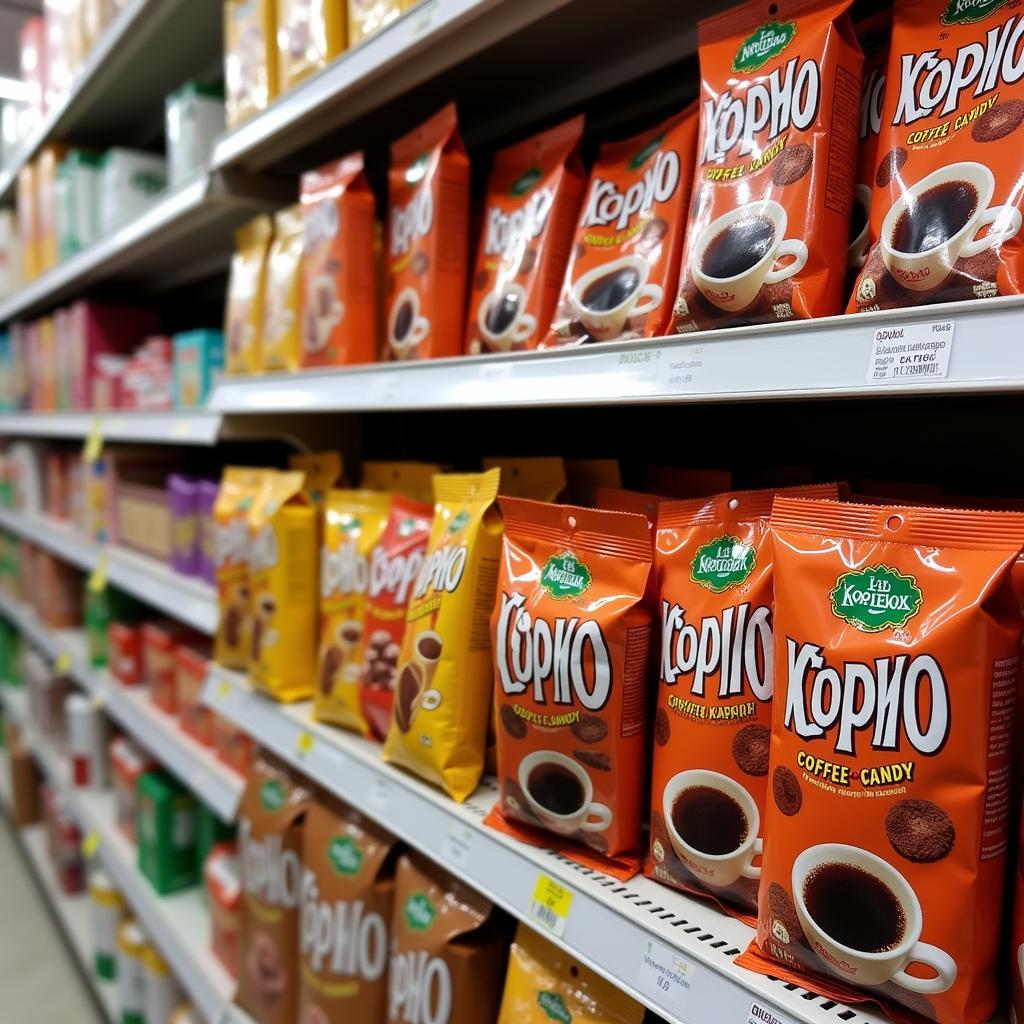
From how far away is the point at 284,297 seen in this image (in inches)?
49.8

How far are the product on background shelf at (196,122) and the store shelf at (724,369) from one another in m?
0.97

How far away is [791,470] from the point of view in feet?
2.79

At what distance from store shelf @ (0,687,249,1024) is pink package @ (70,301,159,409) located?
1.18 meters

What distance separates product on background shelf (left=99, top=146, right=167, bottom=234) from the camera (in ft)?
6.87

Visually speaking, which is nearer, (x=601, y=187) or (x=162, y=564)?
(x=601, y=187)

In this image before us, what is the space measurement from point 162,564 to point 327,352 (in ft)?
3.26

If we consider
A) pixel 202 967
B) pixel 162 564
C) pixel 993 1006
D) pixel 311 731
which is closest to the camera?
pixel 993 1006

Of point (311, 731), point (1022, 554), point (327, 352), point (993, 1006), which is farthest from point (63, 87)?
point (993, 1006)

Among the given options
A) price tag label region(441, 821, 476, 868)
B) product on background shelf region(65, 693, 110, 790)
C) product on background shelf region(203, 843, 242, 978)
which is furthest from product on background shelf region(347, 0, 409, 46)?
product on background shelf region(65, 693, 110, 790)

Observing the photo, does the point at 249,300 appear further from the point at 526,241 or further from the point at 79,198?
the point at 79,198

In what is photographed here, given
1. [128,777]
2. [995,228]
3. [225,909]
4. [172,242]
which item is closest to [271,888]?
[225,909]

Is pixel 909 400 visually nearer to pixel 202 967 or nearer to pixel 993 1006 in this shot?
pixel 993 1006

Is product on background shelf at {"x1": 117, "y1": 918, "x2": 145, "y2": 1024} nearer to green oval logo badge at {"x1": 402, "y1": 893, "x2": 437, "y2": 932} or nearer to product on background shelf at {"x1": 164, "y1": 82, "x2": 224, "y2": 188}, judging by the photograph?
green oval logo badge at {"x1": 402, "y1": 893, "x2": 437, "y2": 932}

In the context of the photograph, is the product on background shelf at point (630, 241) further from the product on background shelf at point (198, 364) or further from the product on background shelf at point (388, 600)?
the product on background shelf at point (198, 364)
